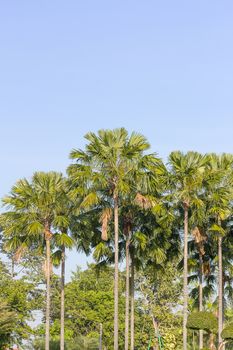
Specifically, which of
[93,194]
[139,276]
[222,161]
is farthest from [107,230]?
[139,276]

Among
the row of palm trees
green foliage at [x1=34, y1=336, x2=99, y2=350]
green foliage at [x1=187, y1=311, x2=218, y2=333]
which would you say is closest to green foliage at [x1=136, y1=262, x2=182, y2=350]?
green foliage at [x1=34, y1=336, x2=99, y2=350]

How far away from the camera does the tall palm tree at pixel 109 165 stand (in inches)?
1672

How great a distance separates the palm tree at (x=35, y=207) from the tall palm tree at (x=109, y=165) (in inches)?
69.8

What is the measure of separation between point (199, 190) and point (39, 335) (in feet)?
89.8

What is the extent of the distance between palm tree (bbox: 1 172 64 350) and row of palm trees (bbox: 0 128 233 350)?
55 mm

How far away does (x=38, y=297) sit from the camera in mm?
74812

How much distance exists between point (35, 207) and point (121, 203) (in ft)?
15.8

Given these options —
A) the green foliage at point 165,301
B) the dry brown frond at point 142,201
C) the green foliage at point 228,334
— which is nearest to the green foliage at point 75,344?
the green foliage at point 165,301

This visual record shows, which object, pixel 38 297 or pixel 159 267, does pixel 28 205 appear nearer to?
pixel 159 267

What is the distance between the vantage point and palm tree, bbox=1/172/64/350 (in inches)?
1736

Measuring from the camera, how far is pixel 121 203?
145ft

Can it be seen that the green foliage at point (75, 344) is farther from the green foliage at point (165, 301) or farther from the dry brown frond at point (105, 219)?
the dry brown frond at point (105, 219)

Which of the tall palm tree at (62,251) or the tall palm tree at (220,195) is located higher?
the tall palm tree at (220,195)

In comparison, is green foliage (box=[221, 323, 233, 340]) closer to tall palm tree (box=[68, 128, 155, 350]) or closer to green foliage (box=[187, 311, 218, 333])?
green foliage (box=[187, 311, 218, 333])
